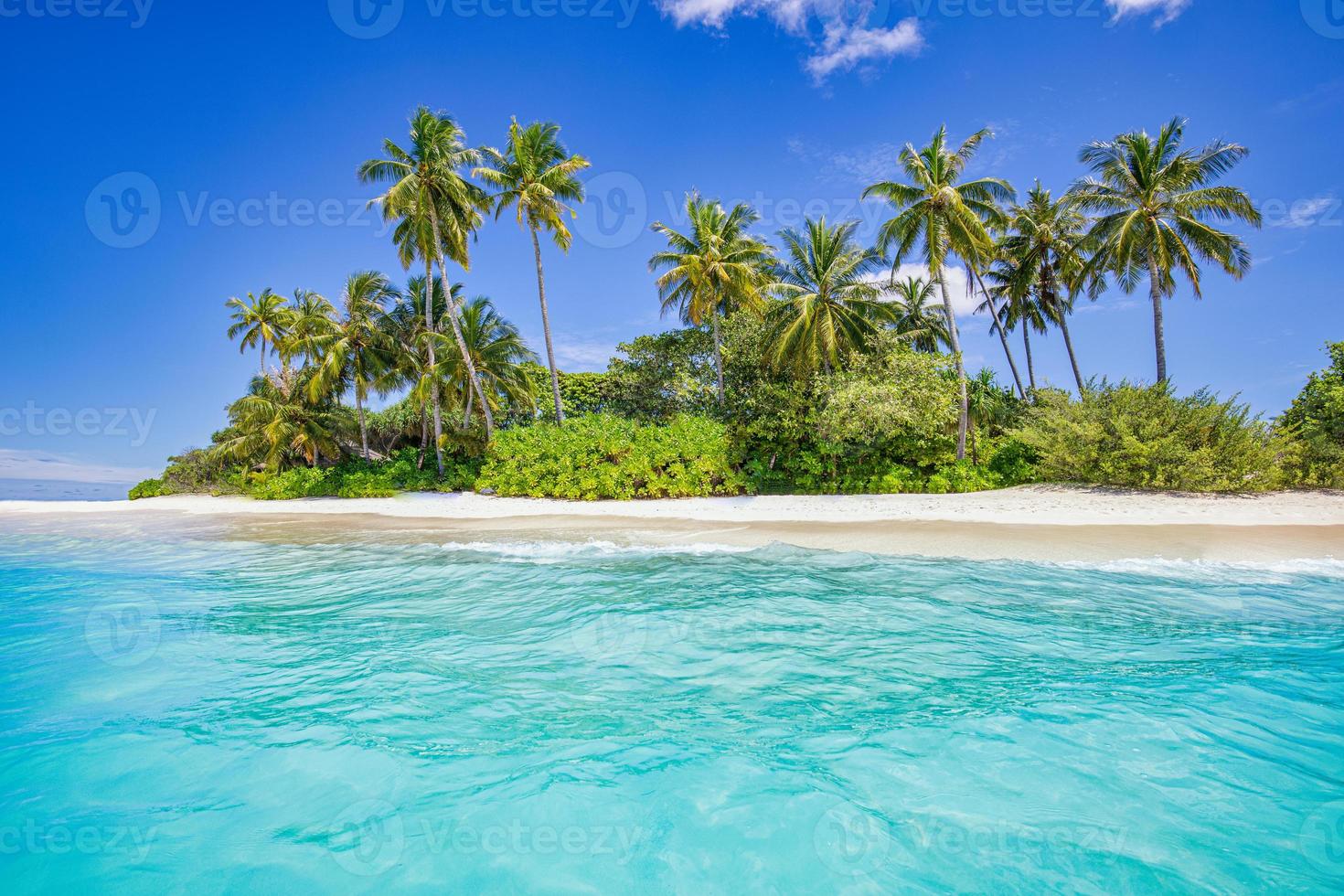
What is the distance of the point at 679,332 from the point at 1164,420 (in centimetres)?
1814

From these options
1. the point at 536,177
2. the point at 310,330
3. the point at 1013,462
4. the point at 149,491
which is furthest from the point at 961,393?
the point at 149,491

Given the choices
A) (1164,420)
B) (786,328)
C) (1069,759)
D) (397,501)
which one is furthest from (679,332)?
(1069,759)

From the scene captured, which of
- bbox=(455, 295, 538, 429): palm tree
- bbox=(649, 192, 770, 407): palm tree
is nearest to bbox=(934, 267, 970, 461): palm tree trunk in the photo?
bbox=(649, 192, 770, 407): palm tree

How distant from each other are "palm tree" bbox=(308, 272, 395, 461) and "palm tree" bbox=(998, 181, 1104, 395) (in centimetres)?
2963

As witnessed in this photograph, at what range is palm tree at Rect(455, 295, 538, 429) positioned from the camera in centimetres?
2545

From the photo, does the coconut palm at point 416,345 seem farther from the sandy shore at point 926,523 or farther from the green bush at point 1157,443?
the green bush at point 1157,443

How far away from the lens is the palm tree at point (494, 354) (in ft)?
83.5

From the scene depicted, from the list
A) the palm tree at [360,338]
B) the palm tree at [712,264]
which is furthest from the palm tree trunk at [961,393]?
the palm tree at [360,338]

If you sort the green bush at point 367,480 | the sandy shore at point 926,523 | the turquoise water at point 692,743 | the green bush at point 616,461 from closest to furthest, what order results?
the turquoise water at point 692,743 → the sandy shore at point 926,523 → the green bush at point 616,461 → the green bush at point 367,480

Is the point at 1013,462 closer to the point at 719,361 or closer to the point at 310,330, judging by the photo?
the point at 719,361

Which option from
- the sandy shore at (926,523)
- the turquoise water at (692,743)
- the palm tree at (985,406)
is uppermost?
the palm tree at (985,406)

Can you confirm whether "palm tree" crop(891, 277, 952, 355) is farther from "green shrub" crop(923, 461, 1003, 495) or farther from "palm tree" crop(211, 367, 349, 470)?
"palm tree" crop(211, 367, 349, 470)

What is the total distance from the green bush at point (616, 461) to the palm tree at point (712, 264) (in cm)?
462

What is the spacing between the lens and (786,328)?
72.9ft
